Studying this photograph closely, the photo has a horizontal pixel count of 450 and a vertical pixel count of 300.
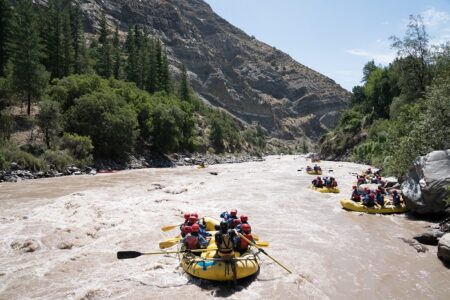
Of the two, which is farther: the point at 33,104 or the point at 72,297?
the point at 33,104

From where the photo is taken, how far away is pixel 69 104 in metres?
42.6

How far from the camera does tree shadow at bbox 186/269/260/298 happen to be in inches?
382

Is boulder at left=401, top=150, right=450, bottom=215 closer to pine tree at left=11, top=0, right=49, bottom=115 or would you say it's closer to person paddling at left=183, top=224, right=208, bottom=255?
person paddling at left=183, top=224, right=208, bottom=255

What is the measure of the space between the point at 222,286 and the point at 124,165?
33.4 m

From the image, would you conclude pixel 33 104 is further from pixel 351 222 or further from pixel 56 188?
pixel 351 222

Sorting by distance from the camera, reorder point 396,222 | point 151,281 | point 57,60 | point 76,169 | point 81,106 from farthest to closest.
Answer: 1. point 57,60
2. point 81,106
3. point 76,169
4. point 396,222
5. point 151,281

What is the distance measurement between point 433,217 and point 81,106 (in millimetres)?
34623

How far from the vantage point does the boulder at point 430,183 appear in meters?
15.8

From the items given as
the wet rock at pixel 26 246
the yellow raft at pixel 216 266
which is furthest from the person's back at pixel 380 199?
the wet rock at pixel 26 246

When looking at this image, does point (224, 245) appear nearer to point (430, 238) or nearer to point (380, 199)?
point (430, 238)

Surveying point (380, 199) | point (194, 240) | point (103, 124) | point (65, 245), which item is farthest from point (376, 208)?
point (103, 124)

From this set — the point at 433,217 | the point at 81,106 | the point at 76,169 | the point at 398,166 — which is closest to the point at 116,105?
the point at 81,106

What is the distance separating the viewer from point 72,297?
360 inches

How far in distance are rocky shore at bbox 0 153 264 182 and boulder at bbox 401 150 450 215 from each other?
83.3ft
